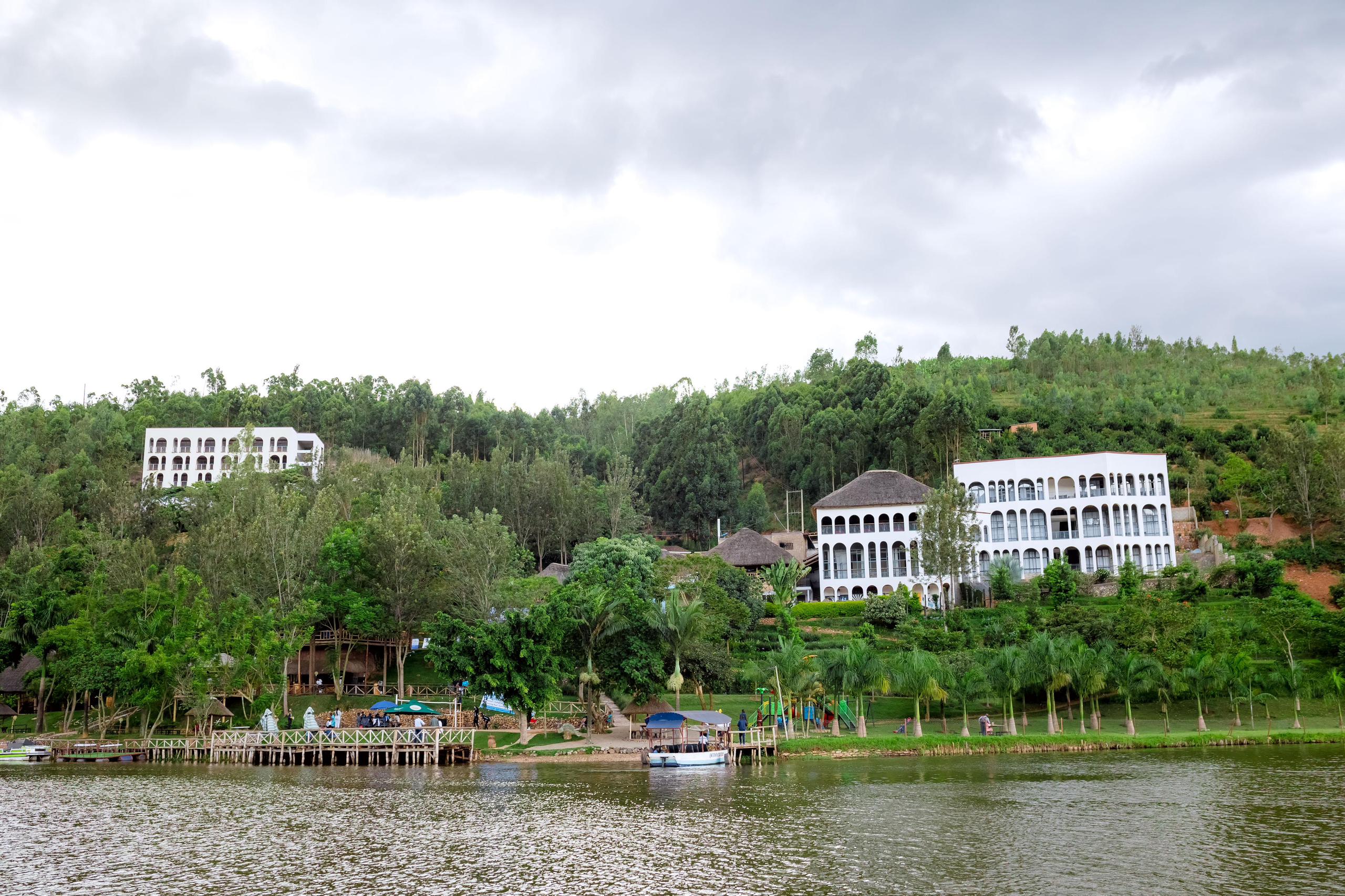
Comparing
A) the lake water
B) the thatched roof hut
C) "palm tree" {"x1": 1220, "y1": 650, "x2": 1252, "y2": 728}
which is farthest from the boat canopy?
the thatched roof hut

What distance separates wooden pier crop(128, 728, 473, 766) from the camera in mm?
38844

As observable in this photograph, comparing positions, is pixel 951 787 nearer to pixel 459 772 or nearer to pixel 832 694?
pixel 832 694

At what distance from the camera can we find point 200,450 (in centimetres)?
9281

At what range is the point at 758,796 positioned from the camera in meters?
27.0

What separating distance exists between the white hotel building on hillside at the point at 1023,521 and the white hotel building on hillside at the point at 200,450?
4983cm

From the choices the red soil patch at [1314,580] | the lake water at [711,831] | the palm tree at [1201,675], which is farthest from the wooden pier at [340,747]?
the red soil patch at [1314,580]

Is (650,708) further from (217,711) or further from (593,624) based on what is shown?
(217,711)

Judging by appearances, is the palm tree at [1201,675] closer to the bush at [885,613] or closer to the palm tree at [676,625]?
the bush at [885,613]

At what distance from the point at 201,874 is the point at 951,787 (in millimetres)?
18545

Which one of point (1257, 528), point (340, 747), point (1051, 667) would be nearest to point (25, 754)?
point (340, 747)

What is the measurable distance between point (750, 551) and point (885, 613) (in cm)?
1339

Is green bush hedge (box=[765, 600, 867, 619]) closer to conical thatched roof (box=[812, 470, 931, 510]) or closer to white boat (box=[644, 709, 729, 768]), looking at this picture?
conical thatched roof (box=[812, 470, 931, 510])

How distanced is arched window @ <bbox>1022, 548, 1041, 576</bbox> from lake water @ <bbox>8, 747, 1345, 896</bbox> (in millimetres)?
32898

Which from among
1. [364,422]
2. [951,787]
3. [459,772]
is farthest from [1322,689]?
[364,422]
